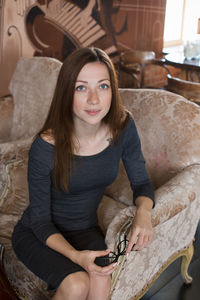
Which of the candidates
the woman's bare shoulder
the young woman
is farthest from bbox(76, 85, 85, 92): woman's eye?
the woman's bare shoulder

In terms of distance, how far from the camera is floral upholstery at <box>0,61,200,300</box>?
1.45 meters

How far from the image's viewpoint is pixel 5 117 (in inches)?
107

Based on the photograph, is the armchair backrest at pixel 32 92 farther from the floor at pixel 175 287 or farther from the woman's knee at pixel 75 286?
the woman's knee at pixel 75 286

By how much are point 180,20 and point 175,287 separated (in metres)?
5.31

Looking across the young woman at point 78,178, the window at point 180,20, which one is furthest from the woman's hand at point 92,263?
the window at point 180,20

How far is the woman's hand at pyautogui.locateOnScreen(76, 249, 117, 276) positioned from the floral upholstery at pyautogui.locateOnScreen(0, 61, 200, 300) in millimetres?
113

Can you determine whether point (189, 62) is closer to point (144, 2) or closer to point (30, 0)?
point (144, 2)

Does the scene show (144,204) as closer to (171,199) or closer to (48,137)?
(171,199)

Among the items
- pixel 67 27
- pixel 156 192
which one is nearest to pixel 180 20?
pixel 67 27

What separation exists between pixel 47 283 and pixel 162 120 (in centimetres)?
91

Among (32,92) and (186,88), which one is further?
(186,88)

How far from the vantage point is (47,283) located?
4.53ft

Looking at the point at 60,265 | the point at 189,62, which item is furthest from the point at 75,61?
the point at 189,62

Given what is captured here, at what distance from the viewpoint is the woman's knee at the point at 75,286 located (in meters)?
1.22
